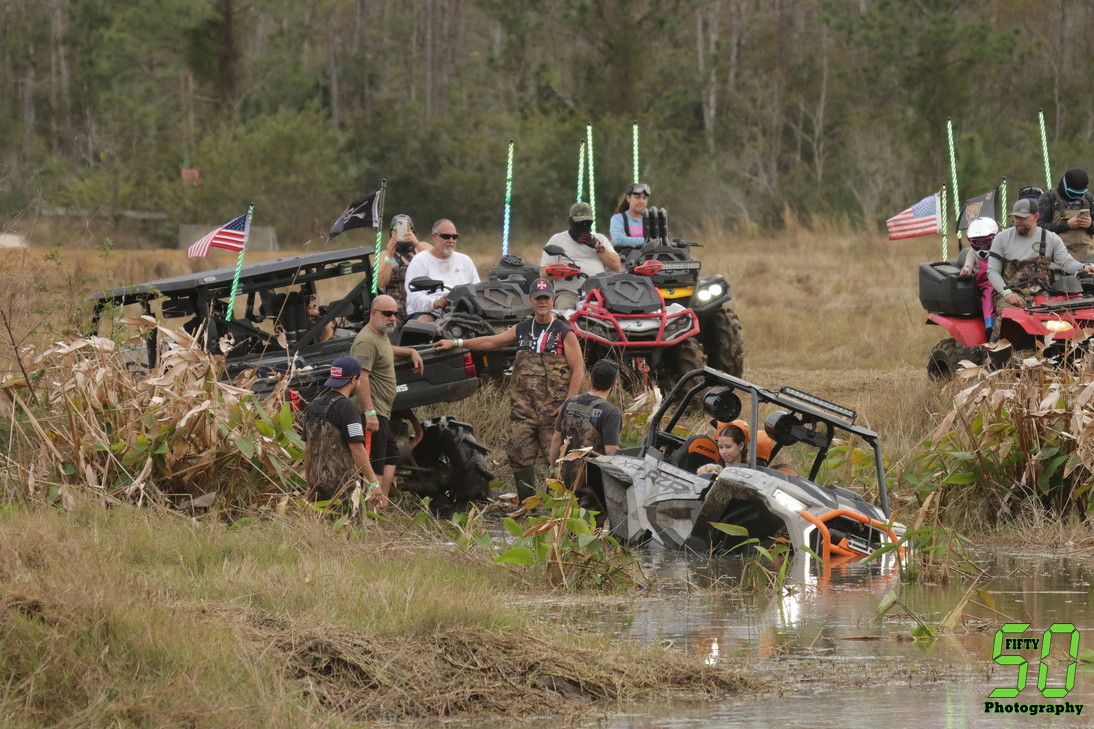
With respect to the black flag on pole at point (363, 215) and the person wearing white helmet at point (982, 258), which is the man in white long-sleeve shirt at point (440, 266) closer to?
the black flag on pole at point (363, 215)

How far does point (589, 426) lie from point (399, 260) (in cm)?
551

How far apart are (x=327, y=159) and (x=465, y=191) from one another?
3.36 meters

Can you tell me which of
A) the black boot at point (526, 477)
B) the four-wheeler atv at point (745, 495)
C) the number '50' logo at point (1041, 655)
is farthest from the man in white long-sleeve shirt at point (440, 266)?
the number '50' logo at point (1041, 655)

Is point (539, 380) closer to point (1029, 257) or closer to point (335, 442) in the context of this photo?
point (335, 442)

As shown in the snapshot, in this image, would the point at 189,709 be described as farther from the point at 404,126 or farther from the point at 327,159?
the point at 404,126

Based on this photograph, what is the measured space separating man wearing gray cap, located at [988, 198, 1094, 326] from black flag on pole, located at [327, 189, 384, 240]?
5390mm

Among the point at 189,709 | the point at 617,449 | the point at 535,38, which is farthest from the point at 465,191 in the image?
the point at 189,709

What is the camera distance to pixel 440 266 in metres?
17.0

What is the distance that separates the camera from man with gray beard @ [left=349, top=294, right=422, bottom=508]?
13.0 m

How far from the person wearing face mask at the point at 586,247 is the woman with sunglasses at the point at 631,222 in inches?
26.8

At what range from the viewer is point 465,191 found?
143ft

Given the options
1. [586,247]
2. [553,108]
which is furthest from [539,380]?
[553,108]

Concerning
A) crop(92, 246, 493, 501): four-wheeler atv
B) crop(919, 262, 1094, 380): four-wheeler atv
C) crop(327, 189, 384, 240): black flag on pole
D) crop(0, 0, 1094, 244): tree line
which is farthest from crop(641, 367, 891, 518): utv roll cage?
crop(0, 0, 1094, 244): tree line

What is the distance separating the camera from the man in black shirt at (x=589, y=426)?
12406mm
